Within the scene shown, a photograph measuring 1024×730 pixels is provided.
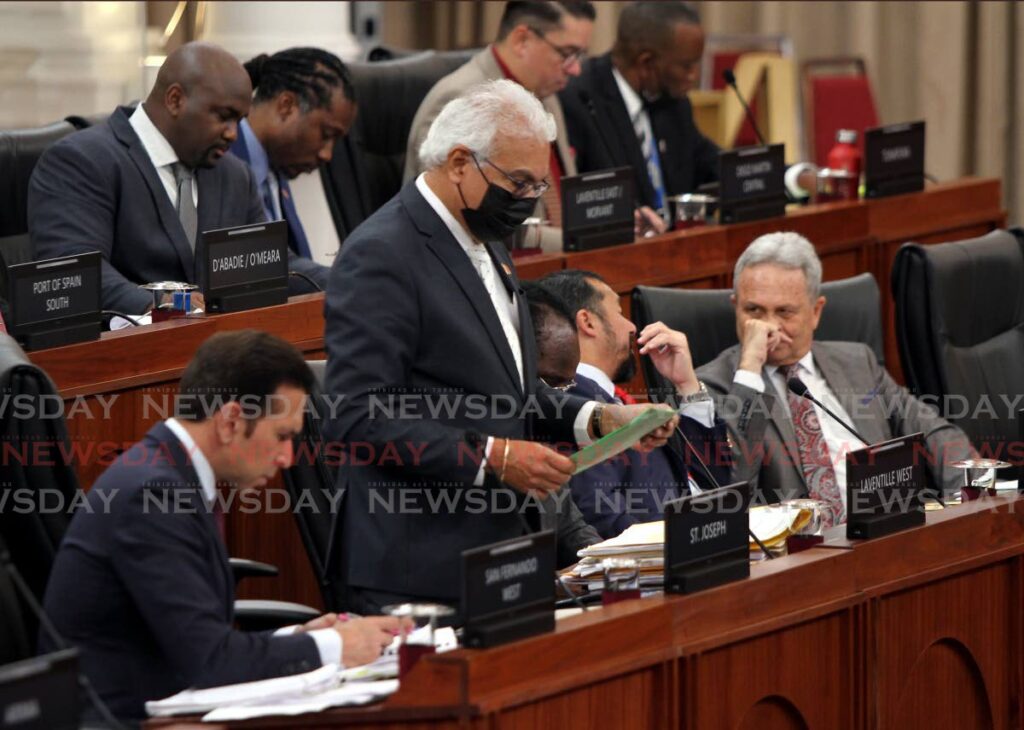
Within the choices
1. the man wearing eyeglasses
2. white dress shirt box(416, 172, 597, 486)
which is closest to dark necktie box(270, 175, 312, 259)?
the man wearing eyeglasses

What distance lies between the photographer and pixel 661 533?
2.72 metres

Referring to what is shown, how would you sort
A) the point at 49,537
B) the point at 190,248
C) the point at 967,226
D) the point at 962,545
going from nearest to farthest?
1. the point at 49,537
2. the point at 962,545
3. the point at 190,248
4. the point at 967,226

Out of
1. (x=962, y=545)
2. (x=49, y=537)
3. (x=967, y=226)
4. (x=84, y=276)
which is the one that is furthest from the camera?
(x=967, y=226)

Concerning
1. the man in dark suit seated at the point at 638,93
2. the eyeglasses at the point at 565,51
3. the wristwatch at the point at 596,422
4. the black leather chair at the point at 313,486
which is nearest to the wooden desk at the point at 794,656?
the wristwatch at the point at 596,422

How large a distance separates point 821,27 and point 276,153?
427 centimetres

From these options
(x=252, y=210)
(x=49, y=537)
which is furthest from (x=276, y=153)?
(x=49, y=537)

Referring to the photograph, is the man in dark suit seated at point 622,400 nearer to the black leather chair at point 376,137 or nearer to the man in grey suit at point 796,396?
the man in grey suit at point 796,396

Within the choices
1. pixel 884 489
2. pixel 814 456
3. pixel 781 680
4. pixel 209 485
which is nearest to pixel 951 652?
pixel 884 489

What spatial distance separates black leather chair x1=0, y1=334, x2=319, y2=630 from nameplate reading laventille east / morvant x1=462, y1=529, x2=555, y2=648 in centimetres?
70

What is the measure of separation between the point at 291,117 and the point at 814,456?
1527mm

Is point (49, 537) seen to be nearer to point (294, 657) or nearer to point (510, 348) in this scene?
point (294, 657)

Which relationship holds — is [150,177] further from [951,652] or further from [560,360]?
[951,652]

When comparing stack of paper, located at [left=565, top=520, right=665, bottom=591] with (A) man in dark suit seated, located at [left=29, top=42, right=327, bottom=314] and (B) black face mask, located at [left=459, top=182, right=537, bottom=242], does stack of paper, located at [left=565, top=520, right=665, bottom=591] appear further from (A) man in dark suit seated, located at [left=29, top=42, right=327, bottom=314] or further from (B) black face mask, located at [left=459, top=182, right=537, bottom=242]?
(A) man in dark suit seated, located at [left=29, top=42, right=327, bottom=314]

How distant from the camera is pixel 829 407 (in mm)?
3834
